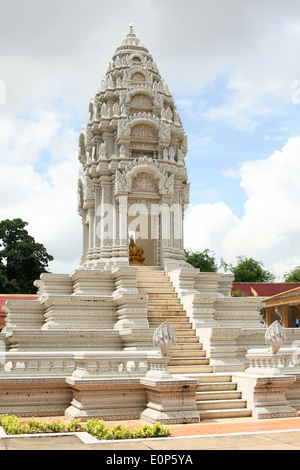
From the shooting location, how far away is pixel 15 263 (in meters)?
39.4

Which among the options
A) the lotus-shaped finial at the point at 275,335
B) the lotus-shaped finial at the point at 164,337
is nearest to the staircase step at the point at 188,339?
the lotus-shaped finial at the point at 275,335

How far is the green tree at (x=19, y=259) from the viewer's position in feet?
125

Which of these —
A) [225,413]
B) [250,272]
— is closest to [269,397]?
[225,413]

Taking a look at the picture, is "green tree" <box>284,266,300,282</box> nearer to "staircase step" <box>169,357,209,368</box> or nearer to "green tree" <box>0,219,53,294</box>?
"green tree" <box>0,219,53,294</box>

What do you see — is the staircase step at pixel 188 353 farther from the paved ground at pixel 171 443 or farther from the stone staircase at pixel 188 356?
the paved ground at pixel 171 443

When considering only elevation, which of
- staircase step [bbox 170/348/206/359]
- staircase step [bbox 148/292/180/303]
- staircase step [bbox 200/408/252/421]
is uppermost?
staircase step [bbox 148/292/180/303]

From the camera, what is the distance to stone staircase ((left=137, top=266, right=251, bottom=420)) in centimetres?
1105

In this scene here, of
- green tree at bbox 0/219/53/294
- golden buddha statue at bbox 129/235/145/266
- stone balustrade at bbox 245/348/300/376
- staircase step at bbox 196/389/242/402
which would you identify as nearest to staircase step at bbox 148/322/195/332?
stone balustrade at bbox 245/348/300/376

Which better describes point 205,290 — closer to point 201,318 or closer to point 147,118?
point 201,318

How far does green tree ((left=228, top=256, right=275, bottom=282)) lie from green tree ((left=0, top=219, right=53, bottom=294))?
76.9ft

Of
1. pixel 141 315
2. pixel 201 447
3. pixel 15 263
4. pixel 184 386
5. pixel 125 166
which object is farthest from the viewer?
pixel 15 263

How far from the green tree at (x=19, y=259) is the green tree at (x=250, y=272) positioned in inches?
923

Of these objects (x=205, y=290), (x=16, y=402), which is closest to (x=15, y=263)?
(x=205, y=290)

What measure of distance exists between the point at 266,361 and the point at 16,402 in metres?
5.49
